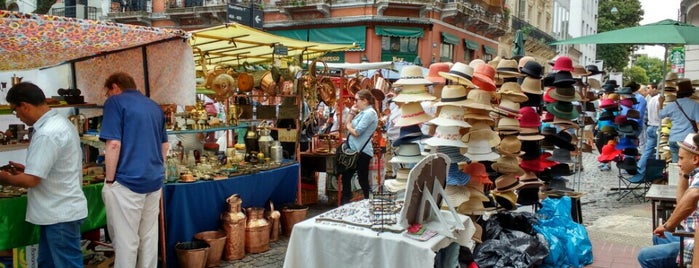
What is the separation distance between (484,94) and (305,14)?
733 inches

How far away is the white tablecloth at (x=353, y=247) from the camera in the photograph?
10.9ft

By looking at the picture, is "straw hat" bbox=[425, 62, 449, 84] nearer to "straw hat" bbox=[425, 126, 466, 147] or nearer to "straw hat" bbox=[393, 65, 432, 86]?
"straw hat" bbox=[393, 65, 432, 86]

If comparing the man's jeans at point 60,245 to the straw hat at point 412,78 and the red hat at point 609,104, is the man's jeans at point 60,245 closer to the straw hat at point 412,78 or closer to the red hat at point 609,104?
the straw hat at point 412,78

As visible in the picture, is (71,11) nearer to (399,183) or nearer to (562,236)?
(399,183)

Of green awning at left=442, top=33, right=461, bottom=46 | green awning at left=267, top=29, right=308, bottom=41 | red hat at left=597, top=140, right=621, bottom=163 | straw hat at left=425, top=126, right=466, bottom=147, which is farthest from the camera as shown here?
green awning at left=267, top=29, right=308, bottom=41

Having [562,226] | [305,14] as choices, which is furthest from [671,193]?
[305,14]

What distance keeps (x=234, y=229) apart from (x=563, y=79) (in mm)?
3954

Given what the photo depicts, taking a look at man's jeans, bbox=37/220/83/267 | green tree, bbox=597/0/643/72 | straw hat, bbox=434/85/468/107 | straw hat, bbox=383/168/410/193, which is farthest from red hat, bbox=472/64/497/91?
green tree, bbox=597/0/643/72

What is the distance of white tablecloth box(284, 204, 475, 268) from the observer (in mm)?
3311

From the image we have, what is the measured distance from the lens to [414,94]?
5.25 meters

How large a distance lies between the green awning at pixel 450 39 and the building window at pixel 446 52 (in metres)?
0.34

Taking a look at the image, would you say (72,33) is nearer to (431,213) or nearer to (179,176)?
(179,176)

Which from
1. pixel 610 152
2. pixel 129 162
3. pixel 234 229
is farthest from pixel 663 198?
pixel 610 152

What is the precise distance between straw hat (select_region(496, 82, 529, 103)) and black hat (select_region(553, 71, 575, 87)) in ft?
2.90
